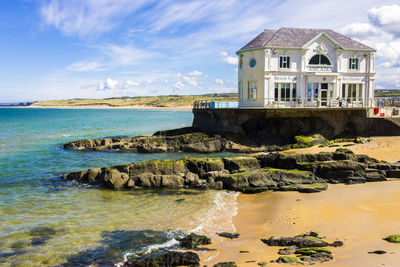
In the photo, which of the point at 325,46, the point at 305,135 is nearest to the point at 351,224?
the point at 305,135

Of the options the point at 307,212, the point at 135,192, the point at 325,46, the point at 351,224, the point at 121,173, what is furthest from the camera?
the point at 325,46

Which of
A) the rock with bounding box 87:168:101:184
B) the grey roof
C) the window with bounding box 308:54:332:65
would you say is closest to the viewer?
the rock with bounding box 87:168:101:184

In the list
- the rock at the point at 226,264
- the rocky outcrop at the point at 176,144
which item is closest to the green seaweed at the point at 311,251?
the rock at the point at 226,264

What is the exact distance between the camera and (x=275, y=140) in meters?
31.6

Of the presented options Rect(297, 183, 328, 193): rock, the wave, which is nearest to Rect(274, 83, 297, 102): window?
Rect(297, 183, 328, 193): rock

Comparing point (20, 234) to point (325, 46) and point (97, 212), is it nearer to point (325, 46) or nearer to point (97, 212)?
point (97, 212)

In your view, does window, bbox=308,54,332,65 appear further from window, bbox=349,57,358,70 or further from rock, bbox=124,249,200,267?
rock, bbox=124,249,200,267

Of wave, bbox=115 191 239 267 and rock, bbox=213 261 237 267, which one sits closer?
rock, bbox=213 261 237 267

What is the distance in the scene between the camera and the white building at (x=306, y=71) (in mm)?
33312

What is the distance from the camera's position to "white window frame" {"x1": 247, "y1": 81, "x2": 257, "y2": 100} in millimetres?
34344

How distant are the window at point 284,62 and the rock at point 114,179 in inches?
814

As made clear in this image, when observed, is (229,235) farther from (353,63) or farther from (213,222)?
(353,63)

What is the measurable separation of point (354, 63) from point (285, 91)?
7990 millimetres

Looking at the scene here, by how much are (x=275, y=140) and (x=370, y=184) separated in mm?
14347
